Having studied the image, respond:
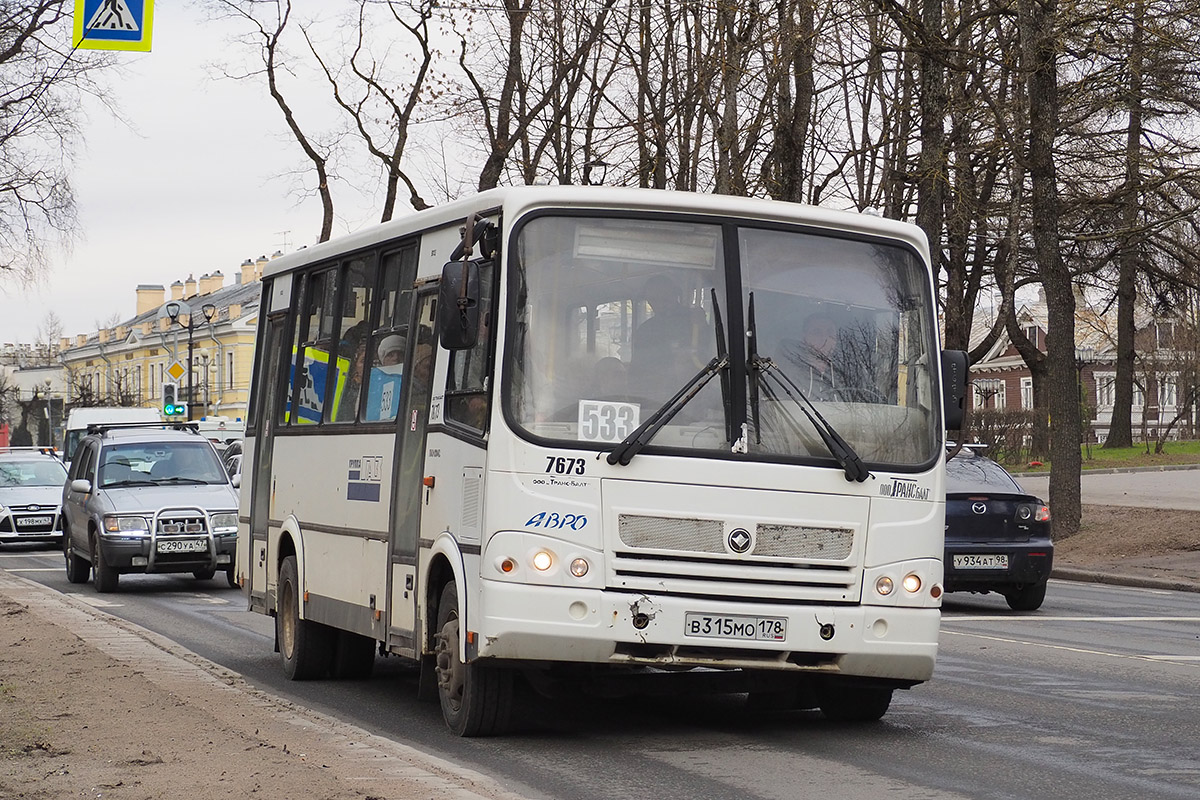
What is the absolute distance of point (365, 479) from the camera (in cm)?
1143

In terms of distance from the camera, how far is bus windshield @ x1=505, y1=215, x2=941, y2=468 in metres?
9.22

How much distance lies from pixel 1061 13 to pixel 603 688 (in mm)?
17261

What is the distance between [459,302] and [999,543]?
11300 millimetres

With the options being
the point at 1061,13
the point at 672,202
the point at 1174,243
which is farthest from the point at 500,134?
the point at 672,202

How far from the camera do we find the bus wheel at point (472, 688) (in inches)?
375

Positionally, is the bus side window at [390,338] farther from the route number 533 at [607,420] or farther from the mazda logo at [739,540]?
the mazda logo at [739,540]

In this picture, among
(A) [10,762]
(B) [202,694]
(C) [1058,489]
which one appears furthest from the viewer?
(C) [1058,489]

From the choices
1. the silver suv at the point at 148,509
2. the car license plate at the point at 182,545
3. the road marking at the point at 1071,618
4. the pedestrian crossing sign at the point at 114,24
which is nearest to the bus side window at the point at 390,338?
the pedestrian crossing sign at the point at 114,24

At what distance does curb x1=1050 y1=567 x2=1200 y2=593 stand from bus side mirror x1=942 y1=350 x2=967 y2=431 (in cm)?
1293

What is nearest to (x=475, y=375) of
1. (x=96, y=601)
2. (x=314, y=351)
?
(x=314, y=351)

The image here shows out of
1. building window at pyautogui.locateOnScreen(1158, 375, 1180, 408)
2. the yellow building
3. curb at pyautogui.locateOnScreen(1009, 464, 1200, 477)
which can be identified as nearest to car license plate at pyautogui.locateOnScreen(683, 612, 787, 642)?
curb at pyautogui.locateOnScreen(1009, 464, 1200, 477)

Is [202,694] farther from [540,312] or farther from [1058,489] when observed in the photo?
[1058,489]

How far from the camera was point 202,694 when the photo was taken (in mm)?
10898

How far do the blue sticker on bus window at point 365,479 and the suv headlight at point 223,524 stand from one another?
439 inches
